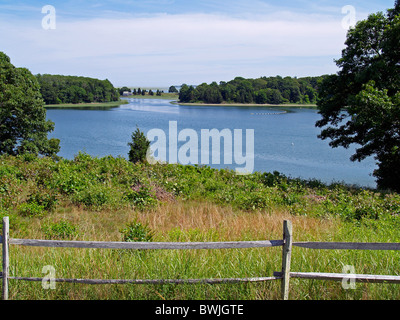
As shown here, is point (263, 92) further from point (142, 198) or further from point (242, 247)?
point (242, 247)

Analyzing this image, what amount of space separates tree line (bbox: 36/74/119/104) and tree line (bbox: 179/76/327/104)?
114ft

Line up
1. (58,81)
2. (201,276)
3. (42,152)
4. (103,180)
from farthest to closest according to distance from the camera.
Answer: (58,81) → (42,152) → (103,180) → (201,276)

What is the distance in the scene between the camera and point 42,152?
3331cm

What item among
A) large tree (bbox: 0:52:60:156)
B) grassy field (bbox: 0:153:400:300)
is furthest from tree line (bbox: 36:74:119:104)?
grassy field (bbox: 0:153:400:300)

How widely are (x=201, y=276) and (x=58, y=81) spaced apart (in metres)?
120

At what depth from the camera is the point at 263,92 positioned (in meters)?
136

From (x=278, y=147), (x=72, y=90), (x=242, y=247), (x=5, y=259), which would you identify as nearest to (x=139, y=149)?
(x=5, y=259)

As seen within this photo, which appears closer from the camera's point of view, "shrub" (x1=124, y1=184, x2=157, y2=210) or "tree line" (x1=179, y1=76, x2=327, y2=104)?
"shrub" (x1=124, y1=184, x2=157, y2=210)

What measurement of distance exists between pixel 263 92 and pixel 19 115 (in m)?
114

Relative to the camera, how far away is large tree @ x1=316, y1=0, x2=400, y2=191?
16781 mm

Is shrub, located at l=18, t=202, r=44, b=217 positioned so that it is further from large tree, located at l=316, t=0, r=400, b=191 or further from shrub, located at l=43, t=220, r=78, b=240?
large tree, located at l=316, t=0, r=400, b=191
